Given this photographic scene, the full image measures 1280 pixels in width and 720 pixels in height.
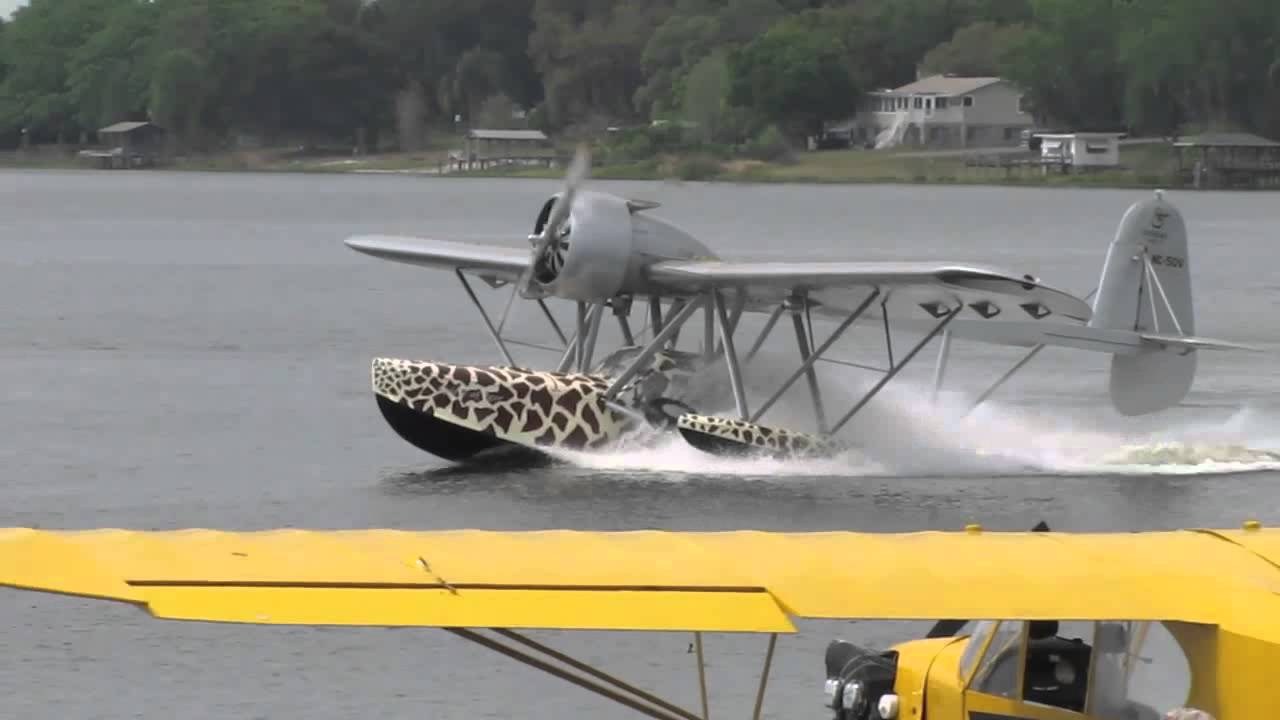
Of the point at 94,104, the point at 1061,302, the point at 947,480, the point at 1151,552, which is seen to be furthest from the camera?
the point at 94,104

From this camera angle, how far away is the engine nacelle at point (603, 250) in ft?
72.1

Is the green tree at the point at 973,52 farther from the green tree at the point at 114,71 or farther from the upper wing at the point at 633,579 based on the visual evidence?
the upper wing at the point at 633,579

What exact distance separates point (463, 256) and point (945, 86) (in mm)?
107390

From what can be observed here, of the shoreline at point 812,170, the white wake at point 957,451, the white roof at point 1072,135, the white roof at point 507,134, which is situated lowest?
the shoreline at point 812,170

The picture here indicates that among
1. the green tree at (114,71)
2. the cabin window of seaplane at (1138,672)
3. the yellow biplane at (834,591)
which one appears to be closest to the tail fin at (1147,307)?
the yellow biplane at (834,591)

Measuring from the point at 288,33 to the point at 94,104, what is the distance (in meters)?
20.9

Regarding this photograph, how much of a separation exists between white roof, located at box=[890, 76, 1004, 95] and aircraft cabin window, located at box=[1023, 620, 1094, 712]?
402 ft

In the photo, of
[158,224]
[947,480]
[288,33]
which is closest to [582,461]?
[947,480]

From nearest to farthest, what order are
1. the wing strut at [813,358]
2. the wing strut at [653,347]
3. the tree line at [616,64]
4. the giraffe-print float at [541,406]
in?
1. the wing strut at [813,358]
2. the wing strut at [653,347]
3. the giraffe-print float at [541,406]
4. the tree line at [616,64]

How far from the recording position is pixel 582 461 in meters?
22.5

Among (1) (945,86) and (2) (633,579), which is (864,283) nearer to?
(2) (633,579)

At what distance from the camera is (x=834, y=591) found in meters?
7.12

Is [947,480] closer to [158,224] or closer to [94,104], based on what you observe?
[158,224]

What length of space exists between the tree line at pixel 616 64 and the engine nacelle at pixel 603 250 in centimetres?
9963
